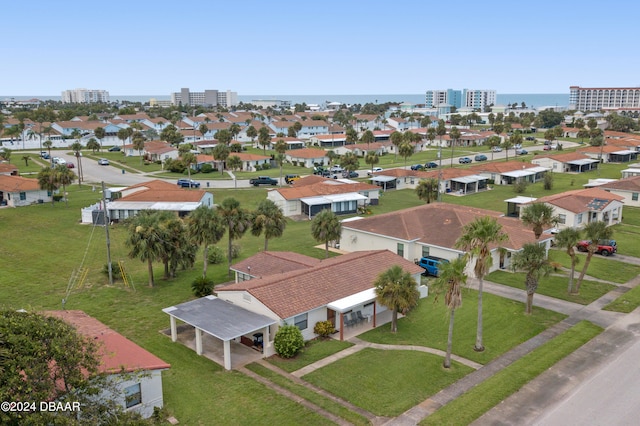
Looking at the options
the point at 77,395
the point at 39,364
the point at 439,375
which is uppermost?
the point at 39,364

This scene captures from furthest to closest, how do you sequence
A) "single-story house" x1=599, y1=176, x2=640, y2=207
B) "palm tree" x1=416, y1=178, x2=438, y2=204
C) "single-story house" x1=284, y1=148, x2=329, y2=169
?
"single-story house" x1=284, y1=148, x2=329, y2=169 → "single-story house" x1=599, y1=176, x2=640, y2=207 → "palm tree" x1=416, y1=178, x2=438, y2=204

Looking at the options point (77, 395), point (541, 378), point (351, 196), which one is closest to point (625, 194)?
point (351, 196)

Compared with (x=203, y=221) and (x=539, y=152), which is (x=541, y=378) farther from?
(x=539, y=152)

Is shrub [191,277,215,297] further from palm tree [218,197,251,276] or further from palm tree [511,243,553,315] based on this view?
palm tree [511,243,553,315]

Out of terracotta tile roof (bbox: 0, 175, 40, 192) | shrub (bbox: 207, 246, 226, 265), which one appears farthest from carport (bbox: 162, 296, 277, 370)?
terracotta tile roof (bbox: 0, 175, 40, 192)

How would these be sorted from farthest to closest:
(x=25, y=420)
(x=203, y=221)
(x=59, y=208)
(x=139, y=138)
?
(x=139, y=138) < (x=59, y=208) < (x=203, y=221) < (x=25, y=420)

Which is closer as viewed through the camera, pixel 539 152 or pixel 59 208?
pixel 59 208
